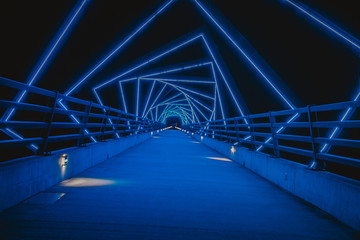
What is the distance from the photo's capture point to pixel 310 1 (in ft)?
17.8

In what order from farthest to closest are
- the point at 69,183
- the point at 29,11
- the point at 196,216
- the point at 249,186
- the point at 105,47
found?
the point at 105,47, the point at 29,11, the point at 249,186, the point at 69,183, the point at 196,216

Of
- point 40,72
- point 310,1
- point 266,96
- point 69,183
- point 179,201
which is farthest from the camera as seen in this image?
point 266,96

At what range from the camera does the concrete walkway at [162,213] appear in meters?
2.61

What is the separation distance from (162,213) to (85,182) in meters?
2.17

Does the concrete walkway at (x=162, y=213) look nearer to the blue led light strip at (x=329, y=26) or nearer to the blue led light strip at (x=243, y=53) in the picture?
the blue led light strip at (x=329, y=26)

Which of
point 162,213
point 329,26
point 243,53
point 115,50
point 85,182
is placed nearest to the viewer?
point 162,213

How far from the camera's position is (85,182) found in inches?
183

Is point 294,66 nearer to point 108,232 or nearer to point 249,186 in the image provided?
point 249,186

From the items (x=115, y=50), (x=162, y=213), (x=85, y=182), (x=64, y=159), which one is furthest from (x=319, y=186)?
(x=115, y=50)

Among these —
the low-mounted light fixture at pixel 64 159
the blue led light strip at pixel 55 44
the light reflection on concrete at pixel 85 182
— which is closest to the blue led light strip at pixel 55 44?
the blue led light strip at pixel 55 44

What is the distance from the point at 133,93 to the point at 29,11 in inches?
583

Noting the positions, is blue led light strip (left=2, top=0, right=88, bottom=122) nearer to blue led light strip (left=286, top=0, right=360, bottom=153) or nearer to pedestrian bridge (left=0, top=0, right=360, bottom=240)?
pedestrian bridge (left=0, top=0, right=360, bottom=240)

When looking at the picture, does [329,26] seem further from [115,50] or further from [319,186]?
[115,50]

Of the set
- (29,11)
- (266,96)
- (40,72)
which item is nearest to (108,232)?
(29,11)
